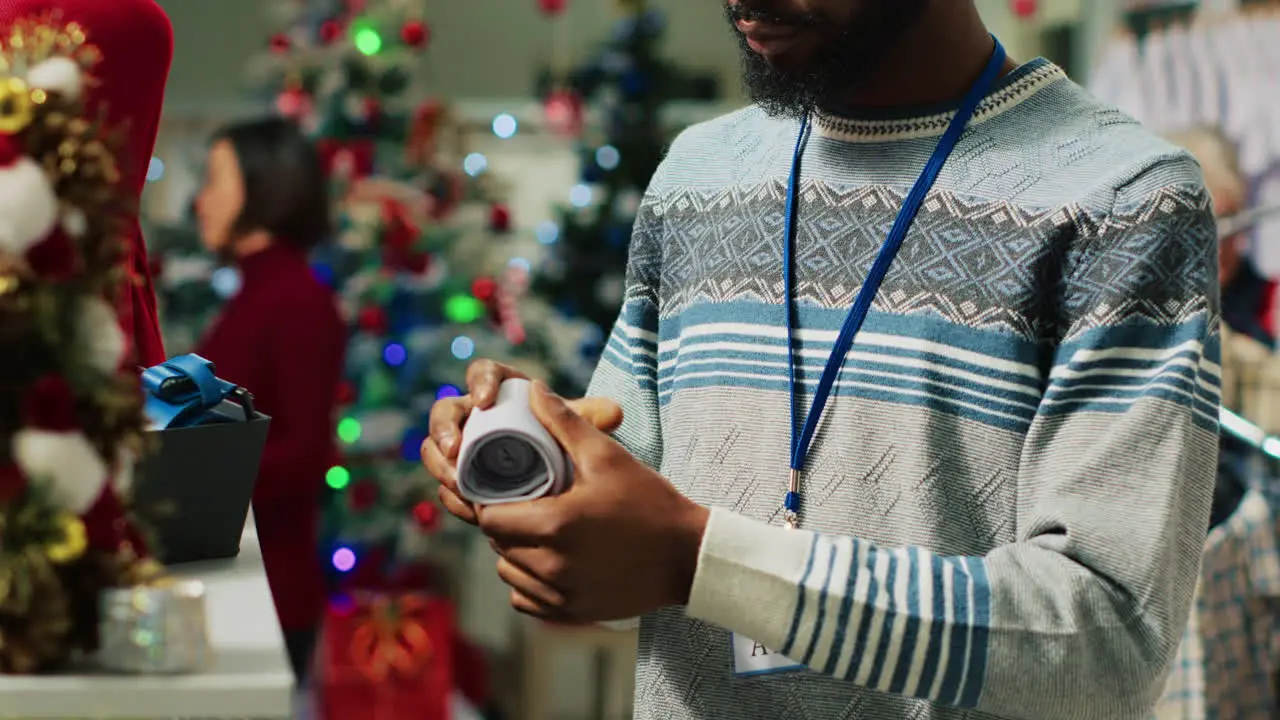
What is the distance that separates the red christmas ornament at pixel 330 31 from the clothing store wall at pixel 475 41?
103 cm

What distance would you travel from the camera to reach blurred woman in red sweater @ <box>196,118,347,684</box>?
123 inches

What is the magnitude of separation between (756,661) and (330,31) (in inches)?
150

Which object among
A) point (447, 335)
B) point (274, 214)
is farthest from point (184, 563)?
point (447, 335)

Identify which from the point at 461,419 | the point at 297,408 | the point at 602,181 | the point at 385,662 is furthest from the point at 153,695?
the point at 602,181

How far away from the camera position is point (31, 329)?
0.69 meters

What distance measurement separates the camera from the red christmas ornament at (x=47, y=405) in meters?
0.69

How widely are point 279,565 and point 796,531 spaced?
2332mm

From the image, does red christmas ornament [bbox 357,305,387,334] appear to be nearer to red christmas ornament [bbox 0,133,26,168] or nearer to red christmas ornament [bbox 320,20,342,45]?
red christmas ornament [bbox 320,20,342,45]

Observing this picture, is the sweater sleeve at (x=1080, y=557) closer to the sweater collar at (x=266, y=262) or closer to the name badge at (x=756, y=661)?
the name badge at (x=756, y=661)

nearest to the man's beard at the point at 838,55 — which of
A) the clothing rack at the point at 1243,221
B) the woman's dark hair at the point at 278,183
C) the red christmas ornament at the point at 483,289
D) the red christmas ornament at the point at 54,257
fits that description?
the red christmas ornament at the point at 54,257

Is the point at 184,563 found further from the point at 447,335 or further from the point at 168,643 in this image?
the point at 447,335

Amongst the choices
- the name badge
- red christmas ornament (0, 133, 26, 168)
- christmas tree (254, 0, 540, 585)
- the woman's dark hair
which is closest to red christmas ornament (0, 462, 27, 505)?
red christmas ornament (0, 133, 26, 168)

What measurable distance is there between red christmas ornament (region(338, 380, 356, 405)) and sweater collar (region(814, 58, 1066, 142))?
3.28 m

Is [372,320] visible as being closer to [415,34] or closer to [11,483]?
[415,34]
